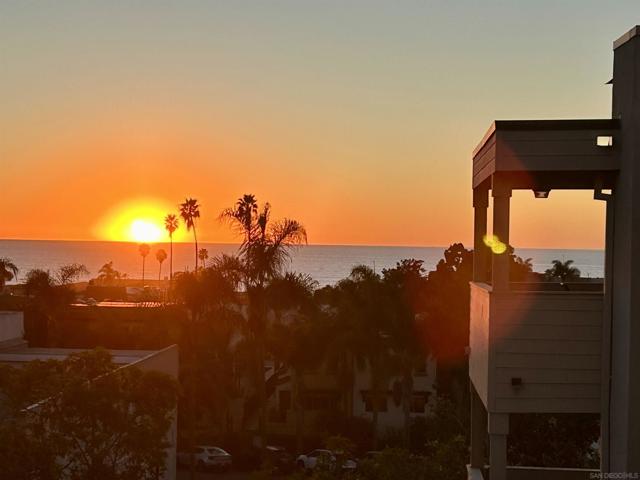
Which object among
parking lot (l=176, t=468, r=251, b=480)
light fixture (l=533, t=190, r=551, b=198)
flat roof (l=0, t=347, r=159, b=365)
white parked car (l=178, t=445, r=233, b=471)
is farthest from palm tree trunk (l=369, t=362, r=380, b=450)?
light fixture (l=533, t=190, r=551, b=198)

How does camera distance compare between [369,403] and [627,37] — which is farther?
[369,403]

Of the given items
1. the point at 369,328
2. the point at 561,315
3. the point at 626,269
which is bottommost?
the point at 369,328

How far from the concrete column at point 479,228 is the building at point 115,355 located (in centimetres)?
1301

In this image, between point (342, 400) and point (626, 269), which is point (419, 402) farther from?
point (626, 269)

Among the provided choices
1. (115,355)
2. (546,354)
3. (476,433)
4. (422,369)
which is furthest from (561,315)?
(422,369)

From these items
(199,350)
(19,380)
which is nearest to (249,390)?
(199,350)

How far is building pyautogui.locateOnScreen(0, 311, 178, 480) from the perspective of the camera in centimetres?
2528

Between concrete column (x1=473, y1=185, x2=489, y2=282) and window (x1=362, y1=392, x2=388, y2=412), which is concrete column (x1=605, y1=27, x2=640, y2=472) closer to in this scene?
concrete column (x1=473, y1=185, x2=489, y2=282)

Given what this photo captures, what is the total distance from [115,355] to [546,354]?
2106 cm

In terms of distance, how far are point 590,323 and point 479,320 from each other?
1.62m

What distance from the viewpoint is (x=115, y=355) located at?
28.1m

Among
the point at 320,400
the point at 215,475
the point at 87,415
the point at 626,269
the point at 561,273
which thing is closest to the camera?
the point at 626,269

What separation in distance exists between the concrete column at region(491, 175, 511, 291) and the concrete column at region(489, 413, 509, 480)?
145cm

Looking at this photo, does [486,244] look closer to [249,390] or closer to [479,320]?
[479,320]
